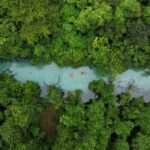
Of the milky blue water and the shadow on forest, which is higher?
the milky blue water

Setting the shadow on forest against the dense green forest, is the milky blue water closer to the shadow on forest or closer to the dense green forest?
the dense green forest

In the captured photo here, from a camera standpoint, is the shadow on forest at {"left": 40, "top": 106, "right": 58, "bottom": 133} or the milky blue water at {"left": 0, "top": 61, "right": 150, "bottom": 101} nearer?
the shadow on forest at {"left": 40, "top": 106, "right": 58, "bottom": 133}

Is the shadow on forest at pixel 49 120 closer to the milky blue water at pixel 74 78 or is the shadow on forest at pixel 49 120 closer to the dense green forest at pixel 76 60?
the dense green forest at pixel 76 60

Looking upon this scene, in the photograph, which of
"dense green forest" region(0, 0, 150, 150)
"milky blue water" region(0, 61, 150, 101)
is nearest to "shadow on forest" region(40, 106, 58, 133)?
"dense green forest" region(0, 0, 150, 150)

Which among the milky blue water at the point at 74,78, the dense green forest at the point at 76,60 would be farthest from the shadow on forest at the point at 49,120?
the milky blue water at the point at 74,78

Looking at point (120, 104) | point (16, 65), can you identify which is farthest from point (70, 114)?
point (16, 65)

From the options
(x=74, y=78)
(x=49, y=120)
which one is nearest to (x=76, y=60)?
(x=74, y=78)

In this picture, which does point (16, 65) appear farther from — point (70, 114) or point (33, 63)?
point (70, 114)
